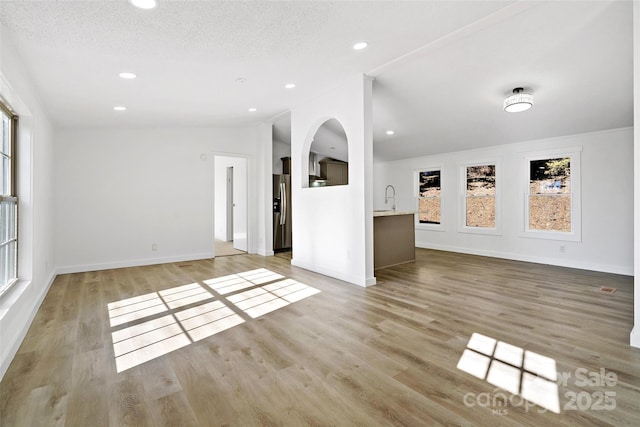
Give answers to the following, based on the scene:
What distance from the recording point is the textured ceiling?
2.43 m

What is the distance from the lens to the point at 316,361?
2.18m

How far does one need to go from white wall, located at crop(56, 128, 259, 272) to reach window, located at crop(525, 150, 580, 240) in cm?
574

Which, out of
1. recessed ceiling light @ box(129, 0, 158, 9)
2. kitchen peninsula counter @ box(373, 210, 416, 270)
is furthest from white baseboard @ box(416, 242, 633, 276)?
recessed ceiling light @ box(129, 0, 158, 9)

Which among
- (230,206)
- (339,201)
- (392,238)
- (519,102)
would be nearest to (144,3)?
(339,201)

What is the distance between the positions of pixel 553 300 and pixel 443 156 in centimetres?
429

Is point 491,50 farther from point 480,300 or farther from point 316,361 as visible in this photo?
point 316,361

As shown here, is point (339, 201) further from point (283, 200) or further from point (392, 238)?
point (283, 200)

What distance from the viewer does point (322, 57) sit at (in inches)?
132

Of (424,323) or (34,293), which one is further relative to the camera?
(34,293)

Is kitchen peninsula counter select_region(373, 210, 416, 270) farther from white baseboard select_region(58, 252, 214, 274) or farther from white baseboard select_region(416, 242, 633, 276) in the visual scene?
white baseboard select_region(58, 252, 214, 274)

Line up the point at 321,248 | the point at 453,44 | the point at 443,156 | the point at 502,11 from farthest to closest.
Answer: the point at 443,156 < the point at 321,248 < the point at 453,44 < the point at 502,11

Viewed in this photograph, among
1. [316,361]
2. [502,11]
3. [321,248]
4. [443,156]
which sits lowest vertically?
[316,361]

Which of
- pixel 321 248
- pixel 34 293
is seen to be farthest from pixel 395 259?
pixel 34 293

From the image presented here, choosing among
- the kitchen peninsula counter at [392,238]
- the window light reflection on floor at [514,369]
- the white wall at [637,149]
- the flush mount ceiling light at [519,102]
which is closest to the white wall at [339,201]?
the kitchen peninsula counter at [392,238]
